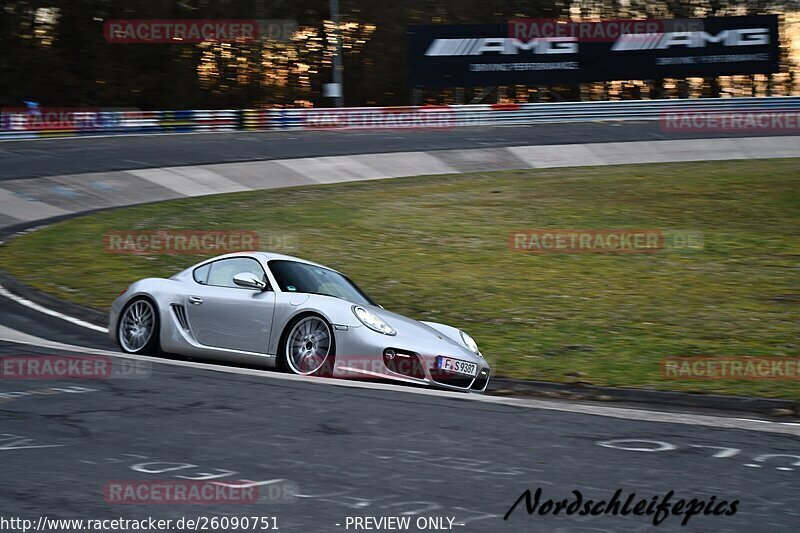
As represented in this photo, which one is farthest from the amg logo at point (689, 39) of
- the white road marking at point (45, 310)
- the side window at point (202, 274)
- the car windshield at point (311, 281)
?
the side window at point (202, 274)

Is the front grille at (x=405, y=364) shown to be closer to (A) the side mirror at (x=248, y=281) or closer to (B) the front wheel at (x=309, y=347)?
(B) the front wheel at (x=309, y=347)

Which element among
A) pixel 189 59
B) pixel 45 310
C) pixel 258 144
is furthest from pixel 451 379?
pixel 189 59

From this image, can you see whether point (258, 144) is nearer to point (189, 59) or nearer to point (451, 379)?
point (189, 59)

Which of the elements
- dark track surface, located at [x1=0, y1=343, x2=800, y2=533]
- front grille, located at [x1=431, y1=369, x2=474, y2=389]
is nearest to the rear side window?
dark track surface, located at [x1=0, y1=343, x2=800, y2=533]

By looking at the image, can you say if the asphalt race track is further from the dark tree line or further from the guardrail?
the dark tree line

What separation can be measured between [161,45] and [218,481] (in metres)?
42.7

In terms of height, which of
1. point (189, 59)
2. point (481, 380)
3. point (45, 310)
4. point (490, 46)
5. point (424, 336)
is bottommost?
point (481, 380)

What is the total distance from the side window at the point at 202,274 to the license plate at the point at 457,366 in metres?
2.37

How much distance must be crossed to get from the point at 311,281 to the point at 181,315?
1185 millimetres

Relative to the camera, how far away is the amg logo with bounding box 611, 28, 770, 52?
3897cm

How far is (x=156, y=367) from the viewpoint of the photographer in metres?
7.76

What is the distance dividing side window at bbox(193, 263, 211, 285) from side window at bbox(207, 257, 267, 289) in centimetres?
4

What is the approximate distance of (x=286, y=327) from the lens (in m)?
8.38

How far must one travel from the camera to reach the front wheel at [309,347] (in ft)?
26.7
